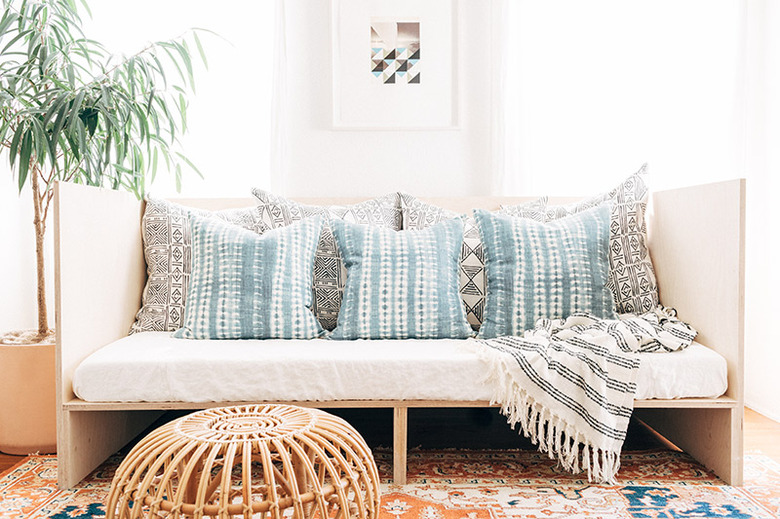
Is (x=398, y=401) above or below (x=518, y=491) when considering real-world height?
above

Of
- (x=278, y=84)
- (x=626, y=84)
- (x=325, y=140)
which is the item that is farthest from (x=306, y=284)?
(x=626, y=84)

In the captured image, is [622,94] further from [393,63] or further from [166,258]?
[166,258]

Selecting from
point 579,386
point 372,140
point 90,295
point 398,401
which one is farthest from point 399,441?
point 372,140

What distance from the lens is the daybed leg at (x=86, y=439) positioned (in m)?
1.79

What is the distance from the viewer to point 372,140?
9.29ft

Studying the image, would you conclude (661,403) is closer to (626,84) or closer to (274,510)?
(274,510)

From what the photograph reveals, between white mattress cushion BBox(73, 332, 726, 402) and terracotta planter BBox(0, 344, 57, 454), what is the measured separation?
15.2 inches

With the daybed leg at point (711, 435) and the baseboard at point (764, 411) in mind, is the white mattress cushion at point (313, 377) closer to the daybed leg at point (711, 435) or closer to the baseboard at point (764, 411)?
the daybed leg at point (711, 435)

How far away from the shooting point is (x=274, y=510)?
1144 millimetres

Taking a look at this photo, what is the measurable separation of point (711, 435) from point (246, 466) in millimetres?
1451

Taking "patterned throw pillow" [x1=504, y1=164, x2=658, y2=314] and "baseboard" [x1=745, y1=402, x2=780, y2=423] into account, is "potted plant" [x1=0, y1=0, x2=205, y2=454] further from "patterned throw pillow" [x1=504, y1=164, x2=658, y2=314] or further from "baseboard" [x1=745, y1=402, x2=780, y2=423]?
"baseboard" [x1=745, y1=402, x2=780, y2=423]

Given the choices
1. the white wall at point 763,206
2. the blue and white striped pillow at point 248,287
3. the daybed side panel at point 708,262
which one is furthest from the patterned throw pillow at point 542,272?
the white wall at point 763,206

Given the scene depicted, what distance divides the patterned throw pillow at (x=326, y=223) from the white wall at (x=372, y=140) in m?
0.38

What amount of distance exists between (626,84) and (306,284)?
67.5 inches
